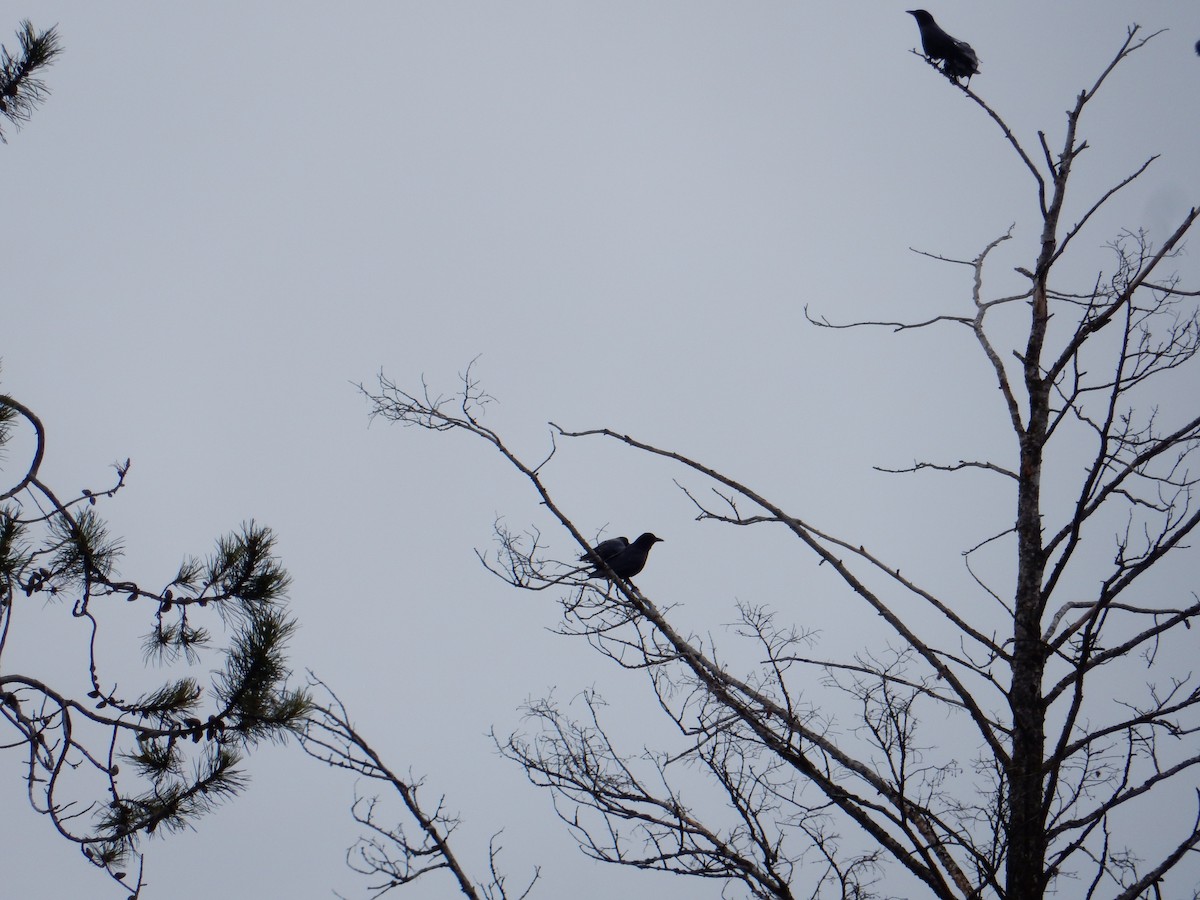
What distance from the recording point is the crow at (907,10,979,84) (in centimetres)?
1000

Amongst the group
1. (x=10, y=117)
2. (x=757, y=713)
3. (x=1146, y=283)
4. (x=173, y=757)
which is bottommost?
(x=173, y=757)

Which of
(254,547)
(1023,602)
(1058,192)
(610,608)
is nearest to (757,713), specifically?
(610,608)

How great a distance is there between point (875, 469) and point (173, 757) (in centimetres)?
376

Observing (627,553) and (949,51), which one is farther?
(627,553)

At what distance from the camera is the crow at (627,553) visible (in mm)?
10039

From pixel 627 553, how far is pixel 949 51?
6215mm

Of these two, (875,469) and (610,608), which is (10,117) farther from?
(875,469)

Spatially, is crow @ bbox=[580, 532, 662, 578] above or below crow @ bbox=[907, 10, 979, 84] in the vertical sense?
below

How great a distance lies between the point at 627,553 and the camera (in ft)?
33.3

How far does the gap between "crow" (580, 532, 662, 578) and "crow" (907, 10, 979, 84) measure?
228 inches

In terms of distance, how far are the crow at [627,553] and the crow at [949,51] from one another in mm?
5786

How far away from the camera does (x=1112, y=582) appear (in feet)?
12.8

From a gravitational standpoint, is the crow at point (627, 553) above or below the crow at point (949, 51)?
below

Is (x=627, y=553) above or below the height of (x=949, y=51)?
below
